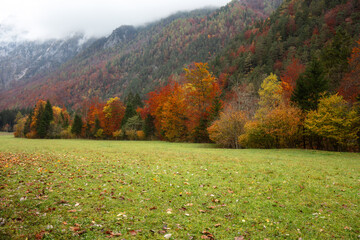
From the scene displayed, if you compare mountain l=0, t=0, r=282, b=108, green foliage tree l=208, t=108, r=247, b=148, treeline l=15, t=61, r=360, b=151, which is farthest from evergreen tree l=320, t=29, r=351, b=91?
mountain l=0, t=0, r=282, b=108

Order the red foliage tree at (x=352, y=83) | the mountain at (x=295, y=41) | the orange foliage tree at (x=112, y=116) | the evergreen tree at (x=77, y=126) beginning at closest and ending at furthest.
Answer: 1. the red foliage tree at (x=352, y=83)
2. the mountain at (x=295, y=41)
3. the orange foliage tree at (x=112, y=116)
4. the evergreen tree at (x=77, y=126)

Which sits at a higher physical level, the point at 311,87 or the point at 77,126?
the point at 311,87

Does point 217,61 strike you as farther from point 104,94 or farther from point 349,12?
point 104,94

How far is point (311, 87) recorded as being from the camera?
2967 cm

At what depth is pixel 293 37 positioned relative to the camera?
220 ft

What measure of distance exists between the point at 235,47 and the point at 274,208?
92.2m

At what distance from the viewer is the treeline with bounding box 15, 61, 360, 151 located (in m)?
25.6

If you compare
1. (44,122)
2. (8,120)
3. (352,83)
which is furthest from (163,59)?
(352,83)

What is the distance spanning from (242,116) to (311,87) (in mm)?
11430

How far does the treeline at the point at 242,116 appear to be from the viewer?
25.6m

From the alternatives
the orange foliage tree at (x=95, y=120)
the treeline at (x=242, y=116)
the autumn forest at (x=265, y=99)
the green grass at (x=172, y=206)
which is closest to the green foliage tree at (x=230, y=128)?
the treeline at (x=242, y=116)

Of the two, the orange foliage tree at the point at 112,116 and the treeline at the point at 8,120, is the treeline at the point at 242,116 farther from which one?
the treeline at the point at 8,120

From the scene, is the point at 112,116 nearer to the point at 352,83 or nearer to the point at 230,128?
the point at 230,128

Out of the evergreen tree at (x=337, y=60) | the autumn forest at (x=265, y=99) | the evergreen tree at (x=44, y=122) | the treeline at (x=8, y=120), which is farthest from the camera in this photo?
the treeline at (x=8, y=120)
